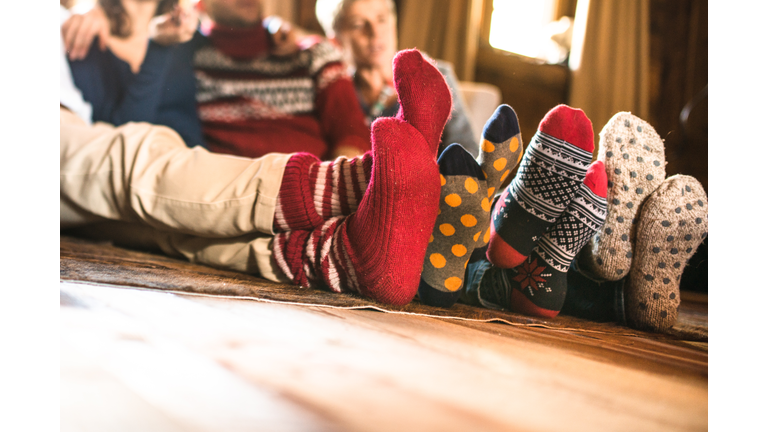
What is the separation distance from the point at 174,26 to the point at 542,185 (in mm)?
765

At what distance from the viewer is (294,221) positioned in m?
0.45

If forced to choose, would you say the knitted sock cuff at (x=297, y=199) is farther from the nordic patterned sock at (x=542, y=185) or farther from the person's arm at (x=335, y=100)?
the person's arm at (x=335, y=100)

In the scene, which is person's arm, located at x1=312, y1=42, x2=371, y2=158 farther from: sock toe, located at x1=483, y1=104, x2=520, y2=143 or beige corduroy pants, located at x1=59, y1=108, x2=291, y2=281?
sock toe, located at x1=483, y1=104, x2=520, y2=143

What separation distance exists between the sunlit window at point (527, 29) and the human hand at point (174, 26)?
579mm

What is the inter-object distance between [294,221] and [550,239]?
0.26 meters

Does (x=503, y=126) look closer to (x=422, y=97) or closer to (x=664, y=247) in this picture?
(x=422, y=97)

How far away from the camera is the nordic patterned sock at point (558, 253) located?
388 millimetres

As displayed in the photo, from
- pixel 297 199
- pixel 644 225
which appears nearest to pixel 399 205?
pixel 297 199

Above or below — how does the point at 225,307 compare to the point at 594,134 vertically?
below

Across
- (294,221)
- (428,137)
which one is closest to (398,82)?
(428,137)

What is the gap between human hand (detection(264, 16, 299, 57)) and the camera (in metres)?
0.95

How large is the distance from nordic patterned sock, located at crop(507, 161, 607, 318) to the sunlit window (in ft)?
1.42

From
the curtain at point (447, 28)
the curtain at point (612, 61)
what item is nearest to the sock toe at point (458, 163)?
the curtain at point (612, 61)
